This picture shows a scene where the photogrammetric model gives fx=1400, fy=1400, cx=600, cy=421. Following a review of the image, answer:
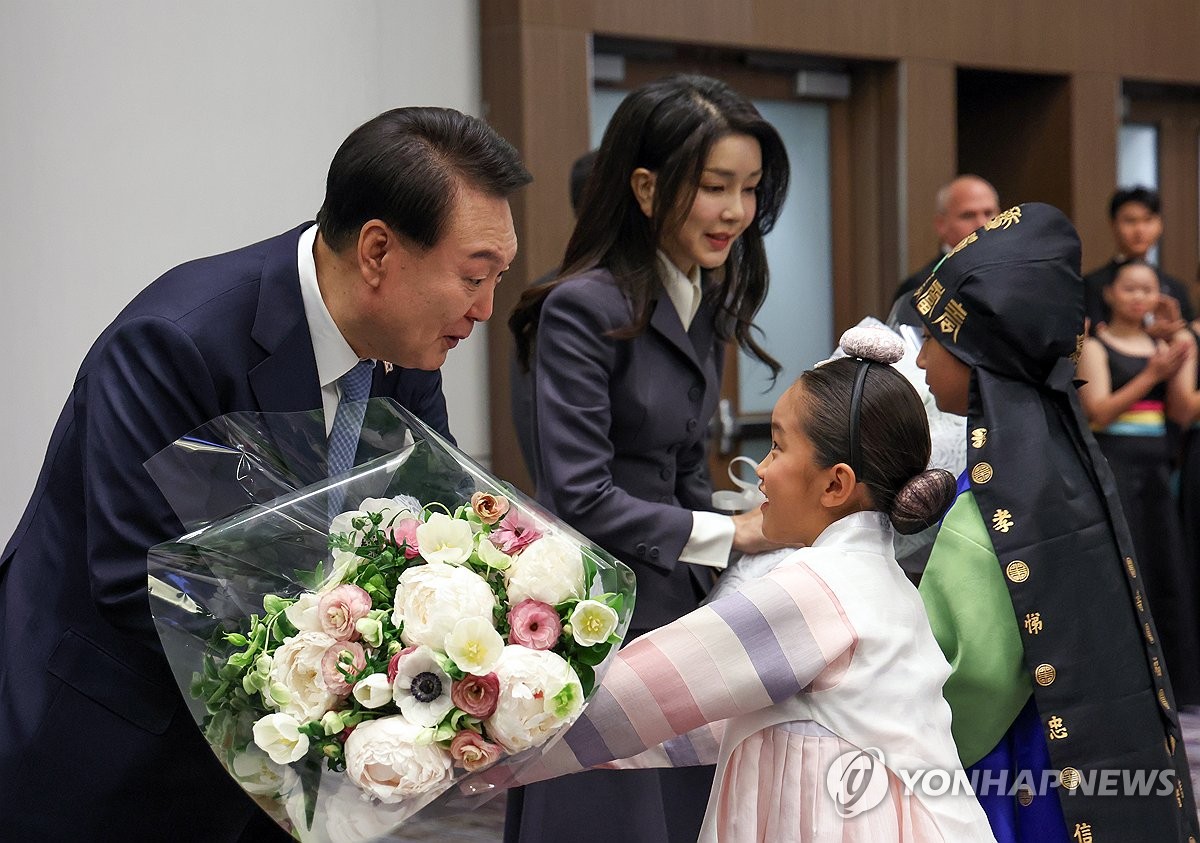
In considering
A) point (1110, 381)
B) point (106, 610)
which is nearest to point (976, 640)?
point (106, 610)

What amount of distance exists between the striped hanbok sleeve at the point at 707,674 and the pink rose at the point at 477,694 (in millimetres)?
312

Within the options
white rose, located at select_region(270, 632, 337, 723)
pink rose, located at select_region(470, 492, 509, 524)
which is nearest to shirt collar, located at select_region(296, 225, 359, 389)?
pink rose, located at select_region(470, 492, 509, 524)

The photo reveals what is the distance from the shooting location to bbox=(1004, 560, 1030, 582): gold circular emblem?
1.77 m

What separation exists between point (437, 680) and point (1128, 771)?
1.03m

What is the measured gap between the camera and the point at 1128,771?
180 centimetres

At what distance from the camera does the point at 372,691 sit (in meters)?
1.21

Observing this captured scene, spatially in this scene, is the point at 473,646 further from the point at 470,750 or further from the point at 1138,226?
the point at 1138,226

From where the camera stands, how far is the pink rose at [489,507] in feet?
4.37

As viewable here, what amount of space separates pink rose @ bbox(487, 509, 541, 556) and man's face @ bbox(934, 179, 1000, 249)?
144 inches

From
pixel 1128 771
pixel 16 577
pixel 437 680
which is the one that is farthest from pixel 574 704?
pixel 1128 771

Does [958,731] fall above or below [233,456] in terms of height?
below

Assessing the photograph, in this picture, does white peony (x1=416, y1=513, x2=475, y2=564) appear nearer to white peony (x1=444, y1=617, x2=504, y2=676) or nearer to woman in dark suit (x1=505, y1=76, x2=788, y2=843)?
white peony (x1=444, y1=617, x2=504, y2=676)

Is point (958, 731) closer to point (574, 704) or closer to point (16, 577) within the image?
point (574, 704)

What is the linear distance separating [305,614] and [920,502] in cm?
74
